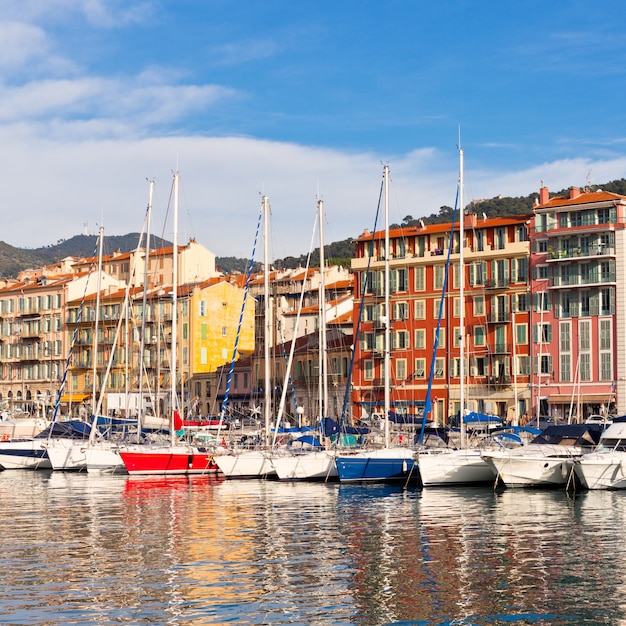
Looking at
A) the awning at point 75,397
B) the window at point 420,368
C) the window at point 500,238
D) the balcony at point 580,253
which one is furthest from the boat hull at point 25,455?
the awning at point 75,397

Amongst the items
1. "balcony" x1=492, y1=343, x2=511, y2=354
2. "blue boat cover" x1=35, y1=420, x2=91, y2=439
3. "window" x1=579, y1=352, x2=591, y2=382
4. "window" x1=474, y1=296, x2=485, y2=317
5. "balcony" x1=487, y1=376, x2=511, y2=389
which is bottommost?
"blue boat cover" x1=35, y1=420, x2=91, y2=439

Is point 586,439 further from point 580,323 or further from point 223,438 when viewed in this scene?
point 580,323

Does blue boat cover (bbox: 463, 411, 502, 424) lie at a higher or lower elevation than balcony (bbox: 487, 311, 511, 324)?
lower

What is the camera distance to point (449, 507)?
1622 inches

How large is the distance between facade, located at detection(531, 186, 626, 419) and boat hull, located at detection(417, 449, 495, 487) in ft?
119

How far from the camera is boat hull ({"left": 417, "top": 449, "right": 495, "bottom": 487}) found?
159ft

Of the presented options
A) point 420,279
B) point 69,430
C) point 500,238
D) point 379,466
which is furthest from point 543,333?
point 379,466

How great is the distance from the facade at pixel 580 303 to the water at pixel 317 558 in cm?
3997

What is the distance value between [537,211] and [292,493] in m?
48.1

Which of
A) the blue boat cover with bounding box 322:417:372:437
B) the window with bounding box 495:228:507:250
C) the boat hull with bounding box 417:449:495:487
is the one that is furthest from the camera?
the window with bounding box 495:228:507:250

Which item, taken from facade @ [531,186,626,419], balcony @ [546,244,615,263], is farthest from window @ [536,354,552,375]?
balcony @ [546,244,615,263]

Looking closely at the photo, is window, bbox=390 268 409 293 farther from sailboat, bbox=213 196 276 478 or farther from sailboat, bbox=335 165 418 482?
sailboat, bbox=335 165 418 482

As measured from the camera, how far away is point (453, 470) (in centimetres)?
4888

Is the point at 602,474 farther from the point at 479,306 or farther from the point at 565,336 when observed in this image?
the point at 479,306
